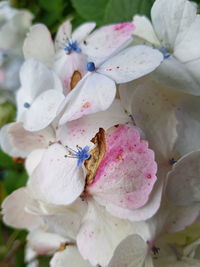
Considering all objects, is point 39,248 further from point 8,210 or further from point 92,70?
point 92,70

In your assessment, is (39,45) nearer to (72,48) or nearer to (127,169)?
(72,48)

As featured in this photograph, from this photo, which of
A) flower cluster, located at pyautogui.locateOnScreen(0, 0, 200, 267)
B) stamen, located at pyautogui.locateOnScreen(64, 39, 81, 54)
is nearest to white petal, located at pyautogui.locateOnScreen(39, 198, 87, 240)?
flower cluster, located at pyautogui.locateOnScreen(0, 0, 200, 267)

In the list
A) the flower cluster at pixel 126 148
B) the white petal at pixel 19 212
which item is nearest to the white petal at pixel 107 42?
the flower cluster at pixel 126 148

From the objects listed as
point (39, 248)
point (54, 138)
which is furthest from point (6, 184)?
point (54, 138)

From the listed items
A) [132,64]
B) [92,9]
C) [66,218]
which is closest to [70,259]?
[66,218]

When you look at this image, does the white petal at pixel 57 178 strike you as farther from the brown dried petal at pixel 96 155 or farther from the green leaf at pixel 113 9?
the green leaf at pixel 113 9
